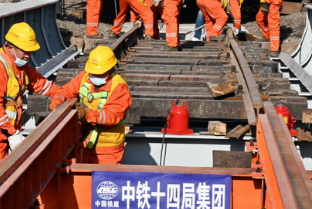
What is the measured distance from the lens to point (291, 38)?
1523 centimetres

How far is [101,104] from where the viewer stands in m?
6.29

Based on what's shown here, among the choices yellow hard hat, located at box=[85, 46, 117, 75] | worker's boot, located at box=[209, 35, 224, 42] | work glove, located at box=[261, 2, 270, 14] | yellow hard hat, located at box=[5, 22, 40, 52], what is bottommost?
worker's boot, located at box=[209, 35, 224, 42]

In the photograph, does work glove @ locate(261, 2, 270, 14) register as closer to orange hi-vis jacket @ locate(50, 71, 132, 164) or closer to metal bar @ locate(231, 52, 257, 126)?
metal bar @ locate(231, 52, 257, 126)

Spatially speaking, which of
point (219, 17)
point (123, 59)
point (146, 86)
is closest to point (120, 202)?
point (146, 86)

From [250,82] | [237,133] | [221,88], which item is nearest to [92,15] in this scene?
[250,82]

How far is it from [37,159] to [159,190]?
1.07 m

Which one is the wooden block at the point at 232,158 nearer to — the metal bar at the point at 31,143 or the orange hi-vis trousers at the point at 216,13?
the metal bar at the point at 31,143

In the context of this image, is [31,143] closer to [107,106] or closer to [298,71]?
[107,106]

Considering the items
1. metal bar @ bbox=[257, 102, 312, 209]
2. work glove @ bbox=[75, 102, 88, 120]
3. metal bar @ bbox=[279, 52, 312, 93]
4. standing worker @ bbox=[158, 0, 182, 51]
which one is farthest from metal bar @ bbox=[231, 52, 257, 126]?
standing worker @ bbox=[158, 0, 182, 51]

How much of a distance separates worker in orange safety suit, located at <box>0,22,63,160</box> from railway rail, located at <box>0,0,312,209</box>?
0.25 m

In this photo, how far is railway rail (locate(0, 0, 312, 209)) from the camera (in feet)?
15.2

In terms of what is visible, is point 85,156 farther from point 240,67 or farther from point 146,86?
point 240,67

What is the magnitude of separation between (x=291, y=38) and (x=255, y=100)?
8425 mm

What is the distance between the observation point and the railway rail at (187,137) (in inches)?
183
